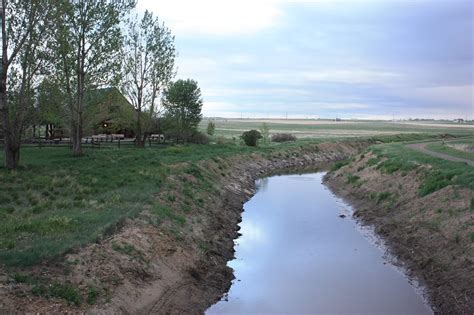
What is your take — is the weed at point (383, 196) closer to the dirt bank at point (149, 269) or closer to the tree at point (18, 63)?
the dirt bank at point (149, 269)

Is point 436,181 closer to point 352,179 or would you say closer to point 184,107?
point 352,179

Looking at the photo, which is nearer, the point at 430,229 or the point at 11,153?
the point at 430,229

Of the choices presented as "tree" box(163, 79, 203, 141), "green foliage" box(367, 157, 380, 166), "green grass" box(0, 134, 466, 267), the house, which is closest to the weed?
"green grass" box(0, 134, 466, 267)

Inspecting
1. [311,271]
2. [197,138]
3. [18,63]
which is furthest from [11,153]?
[197,138]

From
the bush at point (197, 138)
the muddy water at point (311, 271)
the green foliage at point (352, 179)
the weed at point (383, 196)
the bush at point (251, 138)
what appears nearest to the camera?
the muddy water at point (311, 271)

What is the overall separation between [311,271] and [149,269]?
6431 mm

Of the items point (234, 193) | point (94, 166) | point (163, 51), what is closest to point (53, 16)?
point (94, 166)

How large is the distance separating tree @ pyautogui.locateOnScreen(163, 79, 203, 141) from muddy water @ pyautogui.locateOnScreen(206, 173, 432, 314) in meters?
32.3

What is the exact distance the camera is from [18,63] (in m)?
26.5

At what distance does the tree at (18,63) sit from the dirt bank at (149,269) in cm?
895

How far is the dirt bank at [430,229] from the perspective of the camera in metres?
14.3

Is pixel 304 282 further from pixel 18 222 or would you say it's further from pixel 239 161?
pixel 239 161

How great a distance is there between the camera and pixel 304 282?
16016 millimetres

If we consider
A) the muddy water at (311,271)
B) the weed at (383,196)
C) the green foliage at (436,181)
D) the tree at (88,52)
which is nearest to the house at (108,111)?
the tree at (88,52)
